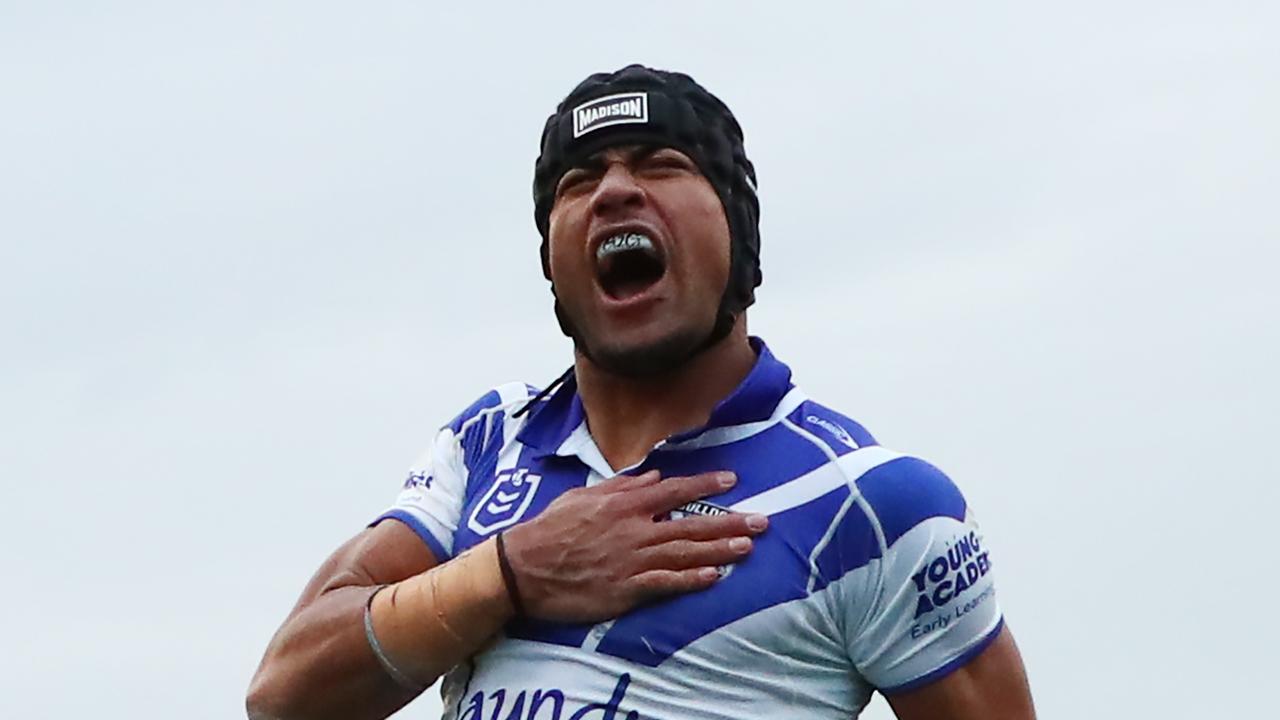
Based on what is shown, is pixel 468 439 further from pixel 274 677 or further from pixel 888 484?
pixel 888 484

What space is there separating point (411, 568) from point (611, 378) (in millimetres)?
809

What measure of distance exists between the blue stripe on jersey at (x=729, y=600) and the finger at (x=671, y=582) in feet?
0.10

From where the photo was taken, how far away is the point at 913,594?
6145mm

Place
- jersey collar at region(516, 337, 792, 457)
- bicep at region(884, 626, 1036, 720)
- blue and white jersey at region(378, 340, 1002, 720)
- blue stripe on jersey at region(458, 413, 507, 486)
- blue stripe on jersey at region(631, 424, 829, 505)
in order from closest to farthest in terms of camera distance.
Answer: blue and white jersey at region(378, 340, 1002, 720), bicep at region(884, 626, 1036, 720), blue stripe on jersey at region(631, 424, 829, 505), jersey collar at region(516, 337, 792, 457), blue stripe on jersey at region(458, 413, 507, 486)

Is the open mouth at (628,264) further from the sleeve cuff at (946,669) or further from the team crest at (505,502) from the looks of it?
the sleeve cuff at (946,669)

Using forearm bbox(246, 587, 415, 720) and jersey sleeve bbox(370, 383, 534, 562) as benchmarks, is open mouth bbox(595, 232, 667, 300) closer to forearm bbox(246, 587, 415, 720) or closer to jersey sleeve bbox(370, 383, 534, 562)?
jersey sleeve bbox(370, 383, 534, 562)

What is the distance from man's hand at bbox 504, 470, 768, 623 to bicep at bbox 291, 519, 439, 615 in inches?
20.0

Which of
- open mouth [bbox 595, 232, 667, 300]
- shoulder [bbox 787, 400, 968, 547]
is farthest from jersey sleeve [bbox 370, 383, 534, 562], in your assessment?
shoulder [bbox 787, 400, 968, 547]

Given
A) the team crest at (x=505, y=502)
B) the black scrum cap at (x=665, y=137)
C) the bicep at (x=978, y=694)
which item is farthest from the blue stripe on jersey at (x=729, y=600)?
the black scrum cap at (x=665, y=137)

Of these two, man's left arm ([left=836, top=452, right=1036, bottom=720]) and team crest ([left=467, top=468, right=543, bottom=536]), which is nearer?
man's left arm ([left=836, top=452, right=1036, bottom=720])

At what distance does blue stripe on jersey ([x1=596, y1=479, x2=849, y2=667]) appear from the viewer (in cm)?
610

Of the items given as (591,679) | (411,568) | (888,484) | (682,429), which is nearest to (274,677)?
(411,568)

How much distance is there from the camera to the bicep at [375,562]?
6.57 m

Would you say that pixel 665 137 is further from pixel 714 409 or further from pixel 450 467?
pixel 450 467
